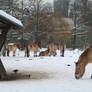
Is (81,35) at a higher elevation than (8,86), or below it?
below

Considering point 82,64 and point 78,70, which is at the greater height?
point 82,64

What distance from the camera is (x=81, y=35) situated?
38000mm

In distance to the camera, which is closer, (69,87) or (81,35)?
(69,87)

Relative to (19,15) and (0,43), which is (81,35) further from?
(0,43)

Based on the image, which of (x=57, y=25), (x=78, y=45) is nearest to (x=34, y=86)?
(x=78, y=45)

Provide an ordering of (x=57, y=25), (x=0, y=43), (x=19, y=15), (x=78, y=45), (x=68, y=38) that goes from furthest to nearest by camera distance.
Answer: (x=57, y=25) < (x=68, y=38) < (x=78, y=45) < (x=19, y=15) < (x=0, y=43)

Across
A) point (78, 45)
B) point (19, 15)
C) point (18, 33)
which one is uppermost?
point (19, 15)

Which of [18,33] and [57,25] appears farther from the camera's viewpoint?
[57,25]

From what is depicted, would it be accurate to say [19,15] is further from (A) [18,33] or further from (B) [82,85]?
(B) [82,85]

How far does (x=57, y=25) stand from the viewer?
155ft

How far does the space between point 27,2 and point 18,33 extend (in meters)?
7.11

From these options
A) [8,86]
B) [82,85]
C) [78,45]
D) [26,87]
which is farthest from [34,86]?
[78,45]

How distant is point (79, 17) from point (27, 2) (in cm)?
918

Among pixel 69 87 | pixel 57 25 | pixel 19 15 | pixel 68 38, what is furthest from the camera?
pixel 57 25
